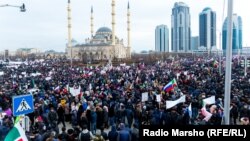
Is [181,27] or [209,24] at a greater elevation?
[181,27]

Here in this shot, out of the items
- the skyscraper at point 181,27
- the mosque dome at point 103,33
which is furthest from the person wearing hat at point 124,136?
the skyscraper at point 181,27

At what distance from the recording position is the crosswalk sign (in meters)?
8.86

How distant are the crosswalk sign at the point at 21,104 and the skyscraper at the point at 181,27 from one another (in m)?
179

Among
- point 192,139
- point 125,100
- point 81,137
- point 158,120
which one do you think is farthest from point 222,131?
point 125,100

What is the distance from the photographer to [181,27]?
188 m

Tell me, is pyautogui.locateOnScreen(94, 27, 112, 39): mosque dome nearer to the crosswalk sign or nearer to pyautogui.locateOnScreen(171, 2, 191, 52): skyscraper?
pyautogui.locateOnScreen(171, 2, 191, 52): skyscraper

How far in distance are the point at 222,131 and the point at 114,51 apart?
101 meters

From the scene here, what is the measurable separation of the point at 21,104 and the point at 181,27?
18253cm

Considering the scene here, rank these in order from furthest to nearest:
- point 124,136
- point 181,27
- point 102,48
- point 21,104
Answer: point 181,27 → point 102,48 → point 124,136 → point 21,104

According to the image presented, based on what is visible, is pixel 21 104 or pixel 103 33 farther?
pixel 103 33

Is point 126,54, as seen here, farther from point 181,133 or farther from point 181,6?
point 181,133

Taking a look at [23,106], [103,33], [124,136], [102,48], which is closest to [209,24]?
[102,48]

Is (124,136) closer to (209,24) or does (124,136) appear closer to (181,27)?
(209,24)

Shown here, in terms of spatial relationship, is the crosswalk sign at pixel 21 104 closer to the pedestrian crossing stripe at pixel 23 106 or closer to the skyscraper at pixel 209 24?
the pedestrian crossing stripe at pixel 23 106
